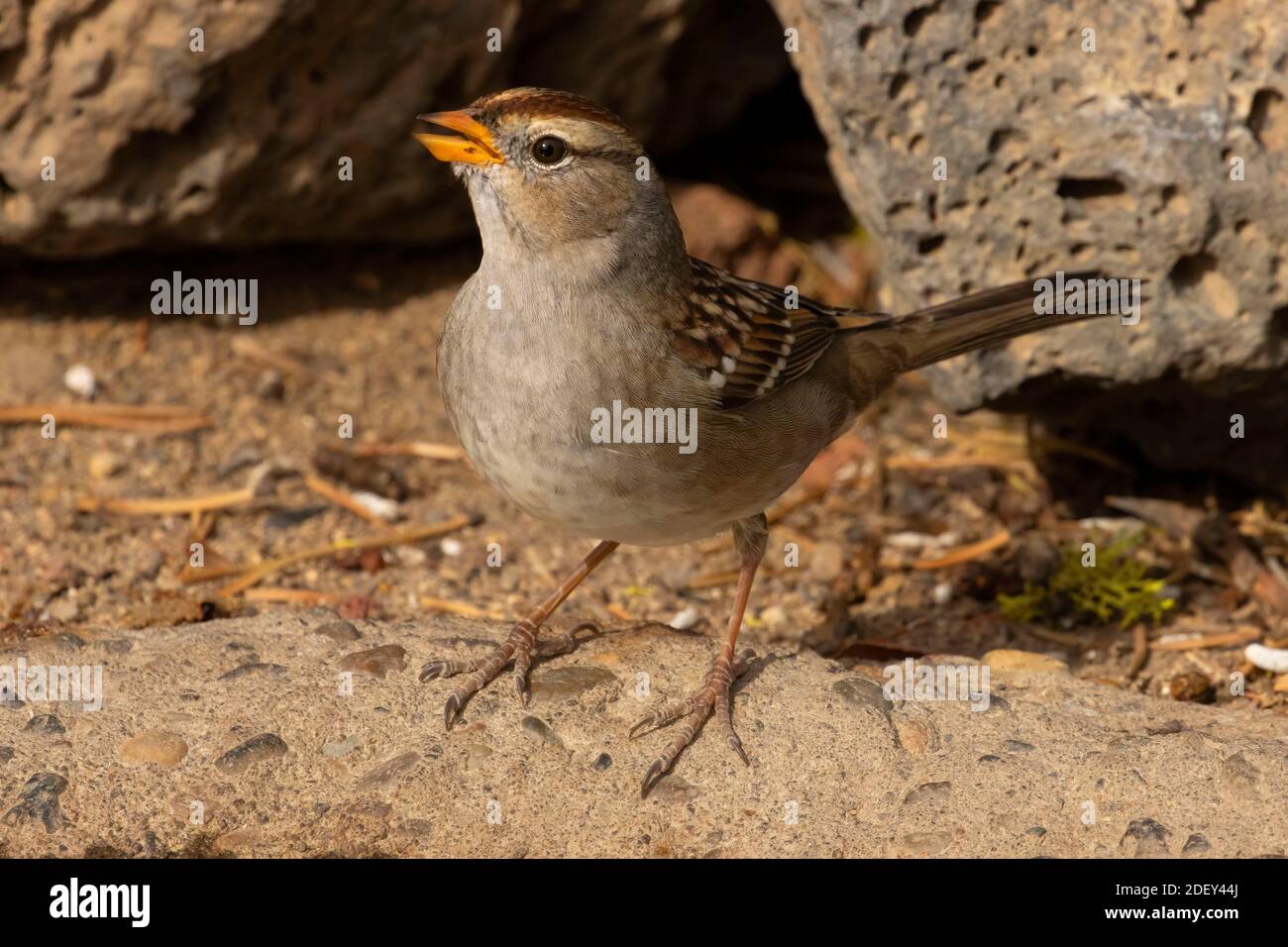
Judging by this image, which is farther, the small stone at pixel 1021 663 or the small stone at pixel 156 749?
the small stone at pixel 1021 663

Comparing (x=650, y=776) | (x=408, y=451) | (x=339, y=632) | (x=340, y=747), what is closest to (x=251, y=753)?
(x=340, y=747)

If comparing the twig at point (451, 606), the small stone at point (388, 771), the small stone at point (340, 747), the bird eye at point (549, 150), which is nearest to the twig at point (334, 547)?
the twig at point (451, 606)

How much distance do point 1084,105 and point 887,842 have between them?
2933mm

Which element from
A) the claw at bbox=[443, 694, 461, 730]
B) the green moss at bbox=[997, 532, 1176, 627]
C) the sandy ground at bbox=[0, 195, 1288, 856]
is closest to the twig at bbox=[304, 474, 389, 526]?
the sandy ground at bbox=[0, 195, 1288, 856]

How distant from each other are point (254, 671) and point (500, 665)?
78 cm

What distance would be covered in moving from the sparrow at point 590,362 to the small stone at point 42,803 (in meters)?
1.12

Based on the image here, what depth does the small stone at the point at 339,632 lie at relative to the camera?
498cm

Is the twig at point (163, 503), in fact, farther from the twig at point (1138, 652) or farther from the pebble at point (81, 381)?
the twig at point (1138, 652)

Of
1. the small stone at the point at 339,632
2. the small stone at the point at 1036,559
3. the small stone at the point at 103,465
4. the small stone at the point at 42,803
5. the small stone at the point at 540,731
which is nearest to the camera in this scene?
the small stone at the point at 42,803

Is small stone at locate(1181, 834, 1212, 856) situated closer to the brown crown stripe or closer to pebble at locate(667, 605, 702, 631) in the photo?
pebble at locate(667, 605, 702, 631)

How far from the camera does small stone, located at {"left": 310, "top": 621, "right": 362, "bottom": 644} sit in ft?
16.4

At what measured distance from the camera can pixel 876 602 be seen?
6379mm

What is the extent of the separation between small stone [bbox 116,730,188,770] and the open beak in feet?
6.21

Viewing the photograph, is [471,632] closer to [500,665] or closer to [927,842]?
[500,665]
